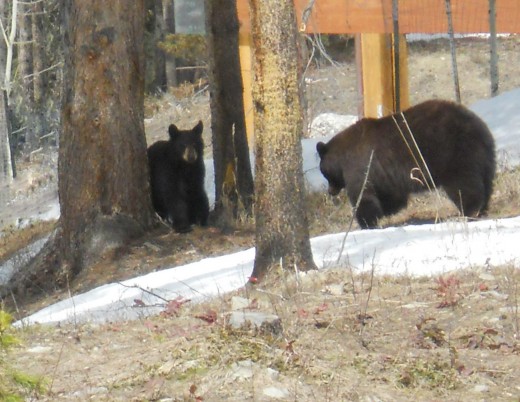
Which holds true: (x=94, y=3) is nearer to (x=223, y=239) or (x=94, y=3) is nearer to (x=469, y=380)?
(x=223, y=239)

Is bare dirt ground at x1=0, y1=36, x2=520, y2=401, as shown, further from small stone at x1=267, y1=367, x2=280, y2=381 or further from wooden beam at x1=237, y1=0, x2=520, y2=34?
wooden beam at x1=237, y1=0, x2=520, y2=34

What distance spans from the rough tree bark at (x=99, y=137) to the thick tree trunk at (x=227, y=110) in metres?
0.97

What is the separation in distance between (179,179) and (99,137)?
5.98ft

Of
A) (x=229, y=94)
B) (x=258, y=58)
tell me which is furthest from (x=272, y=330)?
(x=229, y=94)

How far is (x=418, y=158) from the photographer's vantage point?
35.1 ft

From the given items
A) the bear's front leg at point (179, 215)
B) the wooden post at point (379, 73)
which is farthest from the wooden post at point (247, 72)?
the bear's front leg at point (179, 215)

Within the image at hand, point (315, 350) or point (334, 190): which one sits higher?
point (315, 350)

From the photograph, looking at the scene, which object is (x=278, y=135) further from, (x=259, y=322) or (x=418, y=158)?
(x=418, y=158)

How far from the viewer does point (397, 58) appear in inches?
626

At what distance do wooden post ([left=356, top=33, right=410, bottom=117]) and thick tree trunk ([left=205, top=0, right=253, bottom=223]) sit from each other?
4.74 meters

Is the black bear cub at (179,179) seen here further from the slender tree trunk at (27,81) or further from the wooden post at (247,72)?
the slender tree trunk at (27,81)

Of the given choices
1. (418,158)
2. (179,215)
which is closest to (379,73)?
(179,215)

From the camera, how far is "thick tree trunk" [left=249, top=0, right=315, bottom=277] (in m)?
6.71

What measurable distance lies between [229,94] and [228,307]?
5.51 meters
